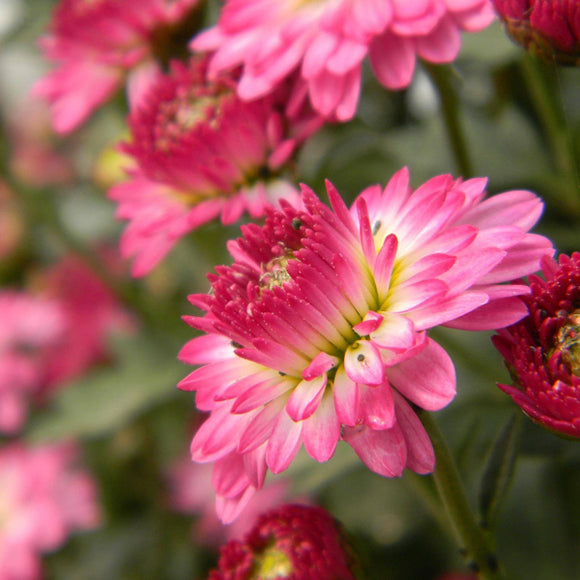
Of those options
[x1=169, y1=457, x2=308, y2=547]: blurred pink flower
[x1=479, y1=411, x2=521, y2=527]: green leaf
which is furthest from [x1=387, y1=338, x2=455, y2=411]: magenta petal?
[x1=169, y1=457, x2=308, y2=547]: blurred pink flower

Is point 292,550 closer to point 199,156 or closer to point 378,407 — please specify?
point 378,407

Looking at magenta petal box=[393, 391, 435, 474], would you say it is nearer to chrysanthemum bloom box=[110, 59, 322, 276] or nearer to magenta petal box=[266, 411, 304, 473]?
magenta petal box=[266, 411, 304, 473]

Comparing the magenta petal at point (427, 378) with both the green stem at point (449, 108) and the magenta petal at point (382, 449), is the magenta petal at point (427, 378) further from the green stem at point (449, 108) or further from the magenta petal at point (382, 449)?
the green stem at point (449, 108)

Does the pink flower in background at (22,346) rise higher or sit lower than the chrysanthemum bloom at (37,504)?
higher

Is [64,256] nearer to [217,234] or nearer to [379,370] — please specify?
[217,234]

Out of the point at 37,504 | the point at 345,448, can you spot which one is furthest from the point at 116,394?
the point at 345,448

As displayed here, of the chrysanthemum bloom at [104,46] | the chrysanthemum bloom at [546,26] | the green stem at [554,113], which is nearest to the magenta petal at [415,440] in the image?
the chrysanthemum bloom at [546,26]

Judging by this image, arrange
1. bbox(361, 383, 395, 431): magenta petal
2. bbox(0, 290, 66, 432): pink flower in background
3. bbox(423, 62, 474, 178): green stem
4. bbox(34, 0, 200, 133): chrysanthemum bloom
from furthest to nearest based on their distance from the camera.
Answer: bbox(0, 290, 66, 432): pink flower in background → bbox(34, 0, 200, 133): chrysanthemum bloom → bbox(423, 62, 474, 178): green stem → bbox(361, 383, 395, 431): magenta petal
